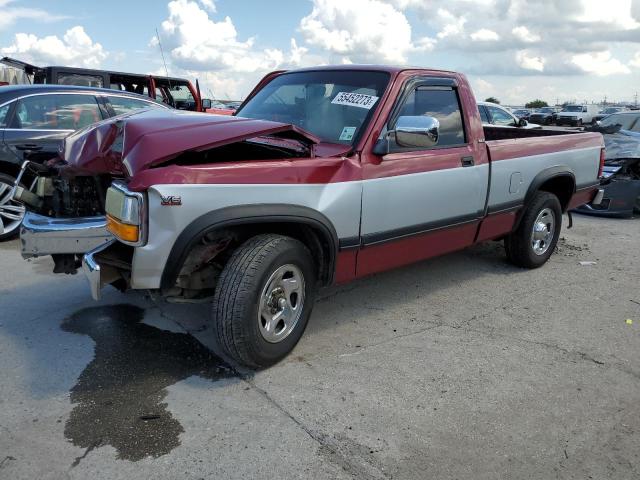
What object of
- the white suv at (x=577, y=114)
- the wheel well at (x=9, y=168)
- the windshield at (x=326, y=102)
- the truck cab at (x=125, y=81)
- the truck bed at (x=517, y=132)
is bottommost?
the wheel well at (x=9, y=168)

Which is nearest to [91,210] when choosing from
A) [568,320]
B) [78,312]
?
[78,312]

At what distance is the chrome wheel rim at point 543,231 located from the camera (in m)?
5.54

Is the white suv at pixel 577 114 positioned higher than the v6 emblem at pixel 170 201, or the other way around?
the white suv at pixel 577 114

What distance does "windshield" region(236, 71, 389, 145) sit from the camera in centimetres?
384

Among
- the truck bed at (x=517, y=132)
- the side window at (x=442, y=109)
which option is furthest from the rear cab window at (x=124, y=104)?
the truck bed at (x=517, y=132)

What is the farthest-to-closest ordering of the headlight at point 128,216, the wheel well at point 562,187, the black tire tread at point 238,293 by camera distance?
the wheel well at point 562,187
the black tire tread at point 238,293
the headlight at point 128,216

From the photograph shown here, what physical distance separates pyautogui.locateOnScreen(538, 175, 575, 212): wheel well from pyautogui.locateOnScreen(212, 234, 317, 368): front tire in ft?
10.9

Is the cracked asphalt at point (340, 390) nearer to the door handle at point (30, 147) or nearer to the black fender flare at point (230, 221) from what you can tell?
the black fender flare at point (230, 221)

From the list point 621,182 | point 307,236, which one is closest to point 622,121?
point 621,182

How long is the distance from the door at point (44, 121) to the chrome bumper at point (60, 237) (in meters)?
2.65

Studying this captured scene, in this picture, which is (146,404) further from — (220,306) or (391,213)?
(391,213)

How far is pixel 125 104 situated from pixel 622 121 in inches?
368

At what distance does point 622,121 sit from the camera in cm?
1068

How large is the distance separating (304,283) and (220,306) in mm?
629
